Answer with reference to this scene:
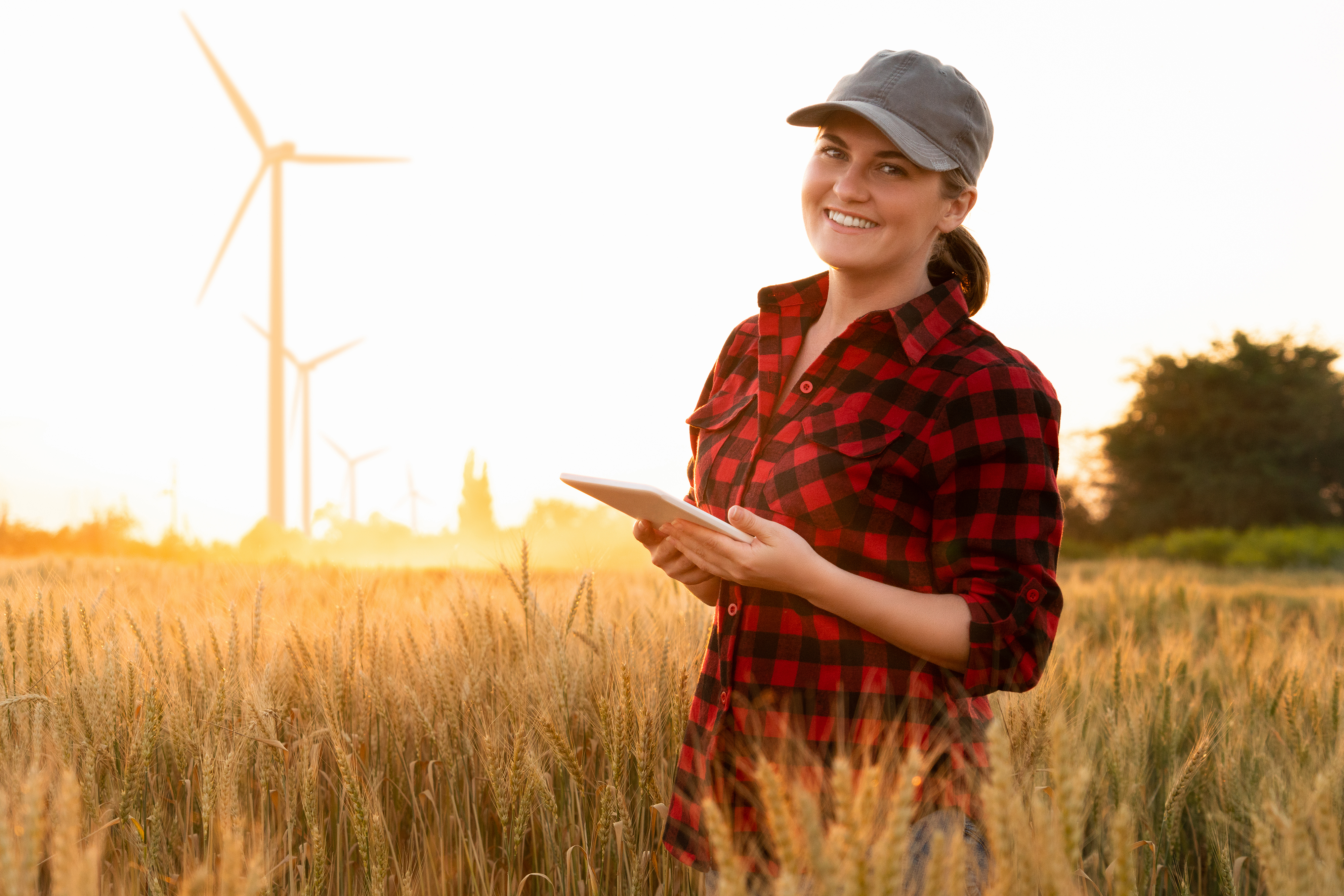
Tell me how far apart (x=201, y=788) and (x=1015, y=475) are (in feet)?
6.22

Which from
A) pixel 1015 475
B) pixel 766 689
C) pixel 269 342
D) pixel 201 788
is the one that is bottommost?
pixel 201 788

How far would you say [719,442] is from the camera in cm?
228

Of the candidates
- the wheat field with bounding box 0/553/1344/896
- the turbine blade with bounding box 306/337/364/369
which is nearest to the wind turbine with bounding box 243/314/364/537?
the turbine blade with bounding box 306/337/364/369

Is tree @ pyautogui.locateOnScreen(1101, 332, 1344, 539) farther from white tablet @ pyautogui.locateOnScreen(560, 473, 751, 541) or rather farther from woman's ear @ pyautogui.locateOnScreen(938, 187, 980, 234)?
white tablet @ pyautogui.locateOnScreen(560, 473, 751, 541)

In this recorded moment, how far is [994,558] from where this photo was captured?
176cm

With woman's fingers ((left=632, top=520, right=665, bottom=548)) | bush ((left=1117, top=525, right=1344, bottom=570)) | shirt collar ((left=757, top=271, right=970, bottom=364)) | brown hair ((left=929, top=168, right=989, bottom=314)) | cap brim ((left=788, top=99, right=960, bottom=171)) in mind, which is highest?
cap brim ((left=788, top=99, right=960, bottom=171))

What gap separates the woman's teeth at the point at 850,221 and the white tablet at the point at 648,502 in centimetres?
78

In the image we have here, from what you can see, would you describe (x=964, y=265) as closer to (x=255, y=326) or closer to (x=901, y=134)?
(x=901, y=134)

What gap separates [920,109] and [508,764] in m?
1.89

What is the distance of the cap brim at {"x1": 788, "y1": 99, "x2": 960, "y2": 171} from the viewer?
1.90m

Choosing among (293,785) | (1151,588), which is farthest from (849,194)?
(1151,588)

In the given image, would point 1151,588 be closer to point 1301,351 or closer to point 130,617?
point 130,617

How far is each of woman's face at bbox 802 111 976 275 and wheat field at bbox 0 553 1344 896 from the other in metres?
1.08

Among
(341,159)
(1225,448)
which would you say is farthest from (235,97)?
(1225,448)
